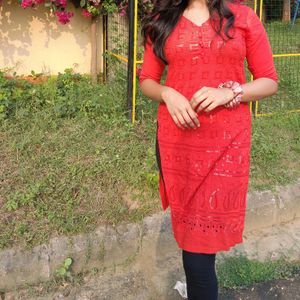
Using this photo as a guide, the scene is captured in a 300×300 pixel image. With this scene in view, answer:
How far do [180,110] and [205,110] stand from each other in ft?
0.30

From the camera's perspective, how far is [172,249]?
325 centimetres

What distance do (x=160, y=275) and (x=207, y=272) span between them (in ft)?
3.70

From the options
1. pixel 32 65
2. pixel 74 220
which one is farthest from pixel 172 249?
pixel 32 65

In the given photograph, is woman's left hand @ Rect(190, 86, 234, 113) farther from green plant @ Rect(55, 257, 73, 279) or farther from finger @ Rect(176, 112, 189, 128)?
green plant @ Rect(55, 257, 73, 279)

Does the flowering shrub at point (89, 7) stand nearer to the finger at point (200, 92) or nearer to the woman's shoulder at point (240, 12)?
the woman's shoulder at point (240, 12)

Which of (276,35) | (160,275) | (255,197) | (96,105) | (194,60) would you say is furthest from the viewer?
(276,35)

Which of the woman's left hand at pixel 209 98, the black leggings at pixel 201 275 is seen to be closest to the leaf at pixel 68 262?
→ the black leggings at pixel 201 275

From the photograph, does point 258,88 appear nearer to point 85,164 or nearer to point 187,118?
point 187,118

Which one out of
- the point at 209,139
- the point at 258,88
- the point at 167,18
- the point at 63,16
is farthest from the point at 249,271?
the point at 63,16

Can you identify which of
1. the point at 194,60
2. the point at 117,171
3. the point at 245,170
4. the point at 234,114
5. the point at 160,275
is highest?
the point at 194,60

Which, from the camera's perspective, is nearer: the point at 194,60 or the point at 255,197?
the point at 194,60

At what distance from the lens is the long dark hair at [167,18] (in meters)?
1.76

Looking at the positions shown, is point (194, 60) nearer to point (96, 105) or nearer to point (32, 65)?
point (96, 105)

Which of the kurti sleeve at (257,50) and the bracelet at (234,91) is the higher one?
the kurti sleeve at (257,50)
